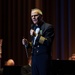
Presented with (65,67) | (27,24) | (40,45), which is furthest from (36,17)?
(27,24)

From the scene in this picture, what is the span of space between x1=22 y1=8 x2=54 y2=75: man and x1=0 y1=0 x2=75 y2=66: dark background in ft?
9.92

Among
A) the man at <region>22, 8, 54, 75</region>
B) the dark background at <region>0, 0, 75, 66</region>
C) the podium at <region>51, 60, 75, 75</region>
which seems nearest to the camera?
the man at <region>22, 8, 54, 75</region>

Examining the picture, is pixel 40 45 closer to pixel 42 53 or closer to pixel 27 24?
pixel 42 53

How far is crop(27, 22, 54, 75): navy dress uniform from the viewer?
3086 millimetres

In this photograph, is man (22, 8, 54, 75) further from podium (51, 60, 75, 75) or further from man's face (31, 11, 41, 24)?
podium (51, 60, 75, 75)

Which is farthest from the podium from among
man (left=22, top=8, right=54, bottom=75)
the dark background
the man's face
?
the dark background

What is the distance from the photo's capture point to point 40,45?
3172 millimetres

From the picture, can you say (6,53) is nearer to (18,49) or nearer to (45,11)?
(18,49)

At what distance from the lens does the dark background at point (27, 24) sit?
20.4 ft

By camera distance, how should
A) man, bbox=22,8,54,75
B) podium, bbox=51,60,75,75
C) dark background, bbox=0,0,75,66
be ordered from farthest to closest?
dark background, bbox=0,0,75,66 < podium, bbox=51,60,75,75 < man, bbox=22,8,54,75

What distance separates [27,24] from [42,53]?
320cm

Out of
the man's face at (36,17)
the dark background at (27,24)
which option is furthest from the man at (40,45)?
the dark background at (27,24)

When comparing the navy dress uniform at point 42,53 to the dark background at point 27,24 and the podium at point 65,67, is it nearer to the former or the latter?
the podium at point 65,67

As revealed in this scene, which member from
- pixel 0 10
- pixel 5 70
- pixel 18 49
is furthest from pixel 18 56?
pixel 5 70
